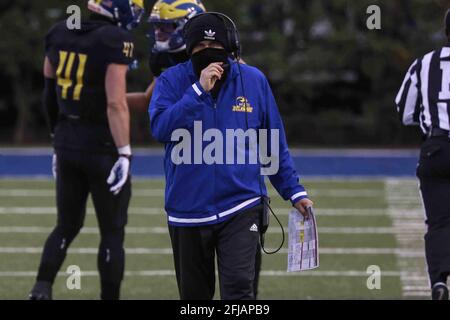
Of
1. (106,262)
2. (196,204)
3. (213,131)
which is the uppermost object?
(213,131)

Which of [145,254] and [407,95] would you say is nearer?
[407,95]

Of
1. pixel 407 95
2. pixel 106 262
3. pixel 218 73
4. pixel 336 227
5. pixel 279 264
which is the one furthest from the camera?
pixel 336 227

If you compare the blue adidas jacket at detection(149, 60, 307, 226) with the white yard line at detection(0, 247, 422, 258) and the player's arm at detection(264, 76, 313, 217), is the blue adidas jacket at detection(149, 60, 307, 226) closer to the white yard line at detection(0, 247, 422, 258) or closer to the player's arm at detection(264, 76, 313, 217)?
the player's arm at detection(264, 76, 313, 217)

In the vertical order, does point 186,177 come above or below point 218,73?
below

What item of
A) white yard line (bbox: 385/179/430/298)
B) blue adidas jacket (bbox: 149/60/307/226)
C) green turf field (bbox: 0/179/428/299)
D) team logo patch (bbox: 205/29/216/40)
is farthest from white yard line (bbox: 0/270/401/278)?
team logo patch (bbox: 205/29/216/40)

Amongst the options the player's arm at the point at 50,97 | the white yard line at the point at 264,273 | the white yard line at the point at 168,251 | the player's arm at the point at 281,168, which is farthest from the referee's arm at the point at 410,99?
the white yard line at the point at 168,251

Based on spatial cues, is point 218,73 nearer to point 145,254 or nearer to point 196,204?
point 196,204

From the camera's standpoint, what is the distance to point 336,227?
38.0ft

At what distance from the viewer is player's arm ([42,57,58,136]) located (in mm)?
6969

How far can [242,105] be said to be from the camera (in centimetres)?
525

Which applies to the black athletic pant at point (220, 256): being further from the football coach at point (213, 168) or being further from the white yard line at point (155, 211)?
the white yard line at point (155, 211)

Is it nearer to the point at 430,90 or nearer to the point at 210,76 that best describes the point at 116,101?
the point at 210,76

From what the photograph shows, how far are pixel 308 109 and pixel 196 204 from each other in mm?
19384

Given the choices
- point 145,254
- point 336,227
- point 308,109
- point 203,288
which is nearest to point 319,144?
point 308,109
